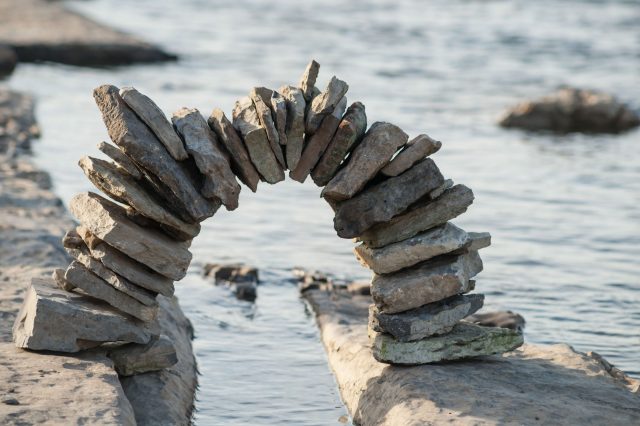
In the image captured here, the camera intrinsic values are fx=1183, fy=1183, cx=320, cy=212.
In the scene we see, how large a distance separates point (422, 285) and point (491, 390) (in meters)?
1.05

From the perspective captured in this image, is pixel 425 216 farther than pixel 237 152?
Yes

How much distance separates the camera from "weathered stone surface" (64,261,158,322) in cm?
978

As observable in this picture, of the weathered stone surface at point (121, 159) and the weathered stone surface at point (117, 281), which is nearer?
the weathered stone surface at point (121, 159)

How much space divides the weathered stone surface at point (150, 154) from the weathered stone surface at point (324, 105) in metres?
1.04

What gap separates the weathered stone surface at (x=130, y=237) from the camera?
952cm

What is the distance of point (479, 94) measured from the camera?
2922 centimetres

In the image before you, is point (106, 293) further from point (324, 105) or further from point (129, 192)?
point (324, 105)

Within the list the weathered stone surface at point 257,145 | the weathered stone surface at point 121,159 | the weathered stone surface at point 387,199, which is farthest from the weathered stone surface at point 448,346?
the weathered stone surface at point 121,159

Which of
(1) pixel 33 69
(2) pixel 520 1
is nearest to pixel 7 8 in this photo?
(1) pixel 33 69

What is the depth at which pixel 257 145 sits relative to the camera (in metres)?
9.76

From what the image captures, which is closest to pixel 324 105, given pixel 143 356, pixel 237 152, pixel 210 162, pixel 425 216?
pixel 237 152

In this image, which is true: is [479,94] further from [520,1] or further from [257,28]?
[520,1]

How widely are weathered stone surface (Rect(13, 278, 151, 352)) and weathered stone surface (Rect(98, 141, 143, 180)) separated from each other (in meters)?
1.16

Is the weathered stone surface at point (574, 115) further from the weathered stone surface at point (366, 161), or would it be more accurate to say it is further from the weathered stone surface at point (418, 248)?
the weathered stone surface at point (366, 161)
